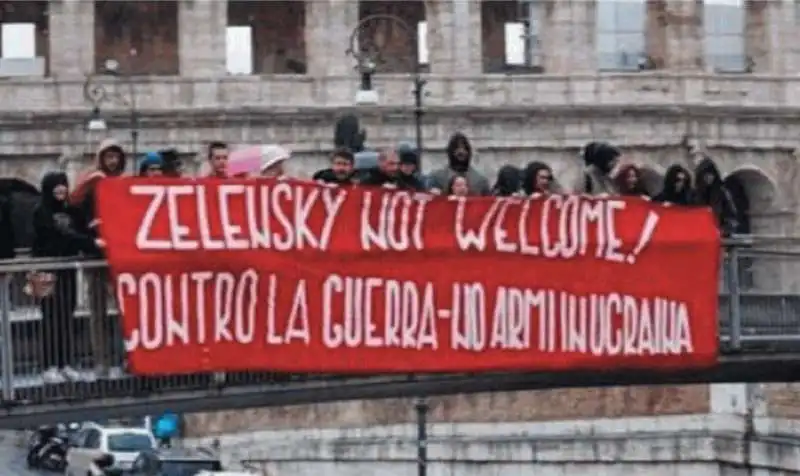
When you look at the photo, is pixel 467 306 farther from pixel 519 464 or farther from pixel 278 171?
pixel 519 464

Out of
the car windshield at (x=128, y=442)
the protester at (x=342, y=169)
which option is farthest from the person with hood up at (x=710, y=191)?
the car windshield at (x=128, y=442)

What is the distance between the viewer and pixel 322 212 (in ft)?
93.9

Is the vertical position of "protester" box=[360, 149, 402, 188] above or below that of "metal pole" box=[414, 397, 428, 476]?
above

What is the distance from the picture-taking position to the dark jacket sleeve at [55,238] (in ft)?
90.9

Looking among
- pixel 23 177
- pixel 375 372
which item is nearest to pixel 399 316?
pixel 375 372

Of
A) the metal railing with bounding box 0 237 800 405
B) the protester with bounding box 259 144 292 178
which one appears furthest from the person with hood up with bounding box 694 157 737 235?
the metal railing with bounding box 0 237 800 405

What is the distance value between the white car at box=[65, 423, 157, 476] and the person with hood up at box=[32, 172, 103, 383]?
28970 millimetres

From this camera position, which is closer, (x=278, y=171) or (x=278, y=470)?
(x=278, y=171)

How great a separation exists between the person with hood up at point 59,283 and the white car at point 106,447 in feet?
95.0

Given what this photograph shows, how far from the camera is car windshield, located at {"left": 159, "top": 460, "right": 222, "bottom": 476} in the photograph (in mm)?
53000

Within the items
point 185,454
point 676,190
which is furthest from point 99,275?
point 185,454

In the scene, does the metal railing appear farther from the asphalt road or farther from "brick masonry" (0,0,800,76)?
"brick masonry" (0,0,800,76)

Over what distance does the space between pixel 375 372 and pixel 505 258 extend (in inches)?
63.4

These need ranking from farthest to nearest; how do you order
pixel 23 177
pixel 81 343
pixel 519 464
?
pixel 23 177 → pixel 519 464 → pixel 81 343
